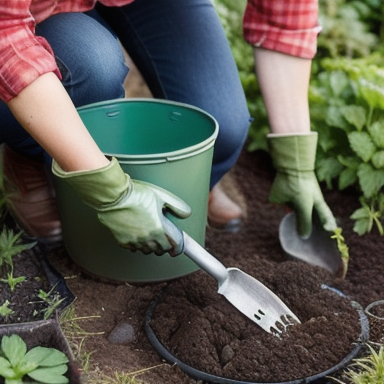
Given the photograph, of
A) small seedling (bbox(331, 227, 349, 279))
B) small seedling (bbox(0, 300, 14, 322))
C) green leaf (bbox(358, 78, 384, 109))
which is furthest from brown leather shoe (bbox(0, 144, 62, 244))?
green leaf (bbox(358, 78, 384, 109))

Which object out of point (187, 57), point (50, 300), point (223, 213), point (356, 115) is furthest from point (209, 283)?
point (356, 115)

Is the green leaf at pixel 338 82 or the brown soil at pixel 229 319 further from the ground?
the green leaf at pixel 338 82

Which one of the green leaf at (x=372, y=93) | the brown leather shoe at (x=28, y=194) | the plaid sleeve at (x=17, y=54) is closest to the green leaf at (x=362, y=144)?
the green leaf at (x=372, y=93)

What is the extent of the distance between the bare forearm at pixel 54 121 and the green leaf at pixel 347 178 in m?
1.11

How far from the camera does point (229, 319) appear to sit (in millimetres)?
1693

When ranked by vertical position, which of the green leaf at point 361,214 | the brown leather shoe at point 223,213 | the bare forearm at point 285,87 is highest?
the bare forearm at point 285,87

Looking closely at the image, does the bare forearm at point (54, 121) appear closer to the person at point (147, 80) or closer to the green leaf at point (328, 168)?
the person at point (147, 80)

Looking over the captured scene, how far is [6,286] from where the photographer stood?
5.71 feet

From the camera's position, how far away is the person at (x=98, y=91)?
147 cm

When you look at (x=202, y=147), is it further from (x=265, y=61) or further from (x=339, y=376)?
(x=339, y=376)

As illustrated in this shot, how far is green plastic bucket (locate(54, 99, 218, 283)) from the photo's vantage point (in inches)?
67.2

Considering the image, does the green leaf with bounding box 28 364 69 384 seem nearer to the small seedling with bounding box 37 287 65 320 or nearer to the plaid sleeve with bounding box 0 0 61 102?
the small seedling with bounding box 37 287 65 320

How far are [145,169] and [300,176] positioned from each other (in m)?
0.55

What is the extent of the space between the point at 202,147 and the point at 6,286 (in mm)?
630
